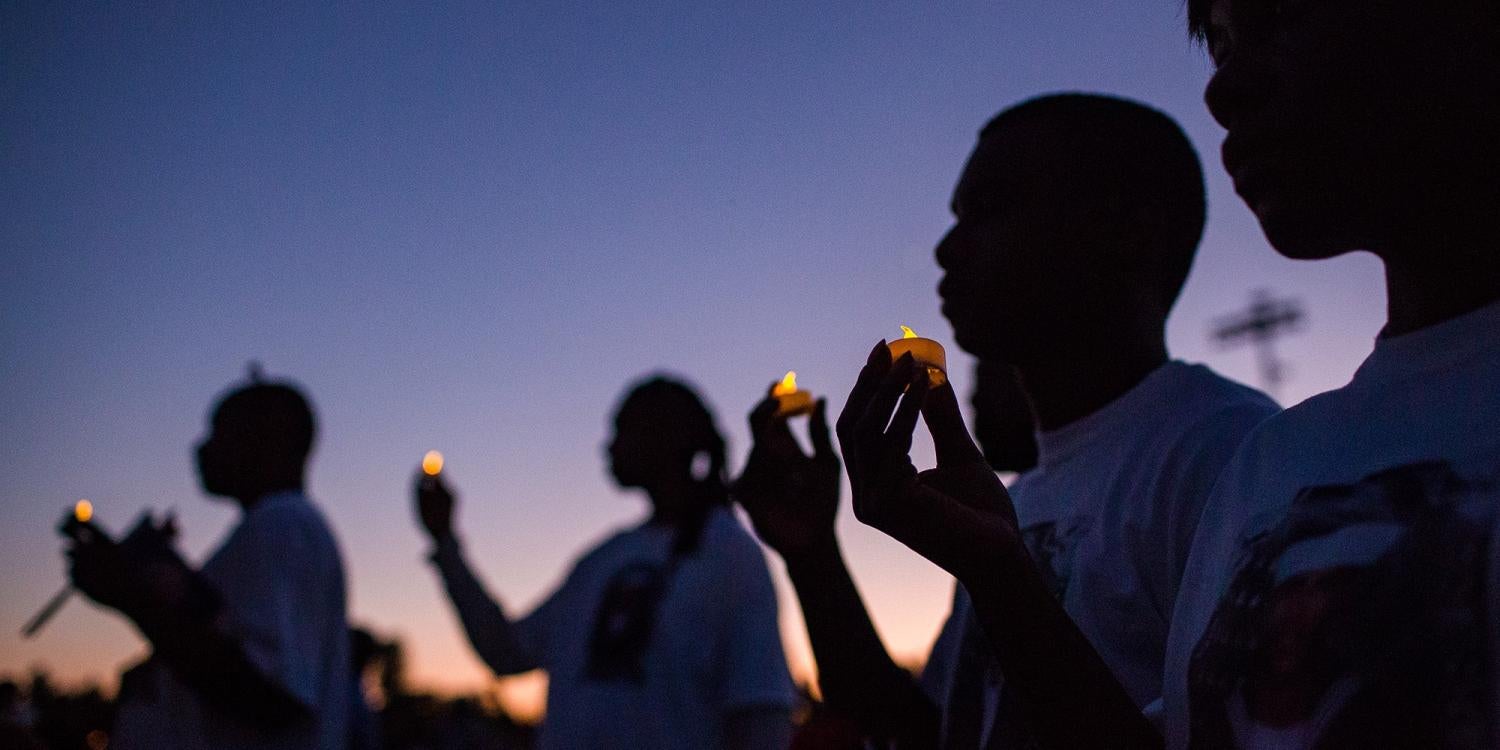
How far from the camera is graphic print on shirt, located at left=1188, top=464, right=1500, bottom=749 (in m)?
1.24

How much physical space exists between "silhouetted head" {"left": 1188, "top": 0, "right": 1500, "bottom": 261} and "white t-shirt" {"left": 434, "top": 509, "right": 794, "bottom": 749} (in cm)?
347

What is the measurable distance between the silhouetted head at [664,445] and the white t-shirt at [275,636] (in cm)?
140

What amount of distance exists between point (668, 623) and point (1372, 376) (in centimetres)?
369

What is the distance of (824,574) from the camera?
2.86m

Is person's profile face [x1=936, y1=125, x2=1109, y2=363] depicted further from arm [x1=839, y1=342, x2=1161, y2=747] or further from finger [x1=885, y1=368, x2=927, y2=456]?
finger [x1=885, y1=368, x2=927, y2=456]

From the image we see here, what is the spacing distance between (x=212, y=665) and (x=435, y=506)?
1.28 m

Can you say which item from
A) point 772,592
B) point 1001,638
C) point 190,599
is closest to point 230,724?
point 190,599

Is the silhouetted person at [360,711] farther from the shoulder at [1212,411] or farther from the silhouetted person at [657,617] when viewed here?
the shoulder at [1212,411]

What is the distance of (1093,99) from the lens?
3.13m

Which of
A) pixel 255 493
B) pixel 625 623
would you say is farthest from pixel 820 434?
pixel 255 493

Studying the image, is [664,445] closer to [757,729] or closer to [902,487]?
[757,729]

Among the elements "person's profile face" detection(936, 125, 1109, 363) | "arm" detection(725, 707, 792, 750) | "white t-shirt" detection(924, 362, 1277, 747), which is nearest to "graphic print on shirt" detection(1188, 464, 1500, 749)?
"white t-shirt" detection(924, 362, 1277, 747)

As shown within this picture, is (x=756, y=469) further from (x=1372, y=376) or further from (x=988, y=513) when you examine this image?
(x=1372, y=376)

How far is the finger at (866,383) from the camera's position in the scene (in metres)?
1.63
